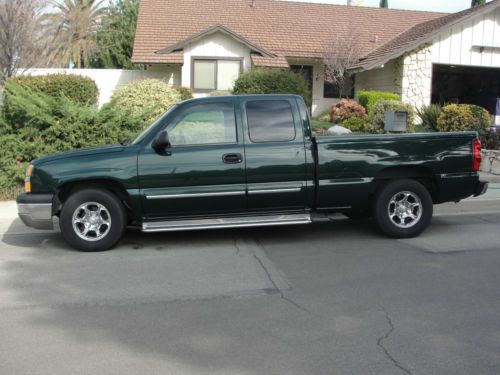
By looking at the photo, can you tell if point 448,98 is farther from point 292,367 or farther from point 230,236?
point 292,367

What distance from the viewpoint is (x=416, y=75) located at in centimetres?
2081

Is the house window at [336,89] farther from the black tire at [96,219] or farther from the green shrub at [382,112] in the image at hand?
the black tire at [96,219]

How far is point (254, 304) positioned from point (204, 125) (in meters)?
2.86

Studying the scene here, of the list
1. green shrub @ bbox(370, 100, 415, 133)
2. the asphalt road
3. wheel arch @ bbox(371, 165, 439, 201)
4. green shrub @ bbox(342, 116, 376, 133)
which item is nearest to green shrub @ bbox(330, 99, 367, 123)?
green shrub @ bbox(342, 116, 376, 133)

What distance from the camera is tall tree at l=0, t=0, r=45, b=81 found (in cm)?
1880

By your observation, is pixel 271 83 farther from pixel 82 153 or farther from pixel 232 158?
pixel 82 153

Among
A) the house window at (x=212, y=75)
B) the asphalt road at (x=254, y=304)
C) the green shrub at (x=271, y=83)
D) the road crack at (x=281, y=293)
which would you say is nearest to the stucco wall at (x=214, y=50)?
the house window at (x=212, y=75)

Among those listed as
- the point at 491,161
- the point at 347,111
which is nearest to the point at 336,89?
the point at 347,111

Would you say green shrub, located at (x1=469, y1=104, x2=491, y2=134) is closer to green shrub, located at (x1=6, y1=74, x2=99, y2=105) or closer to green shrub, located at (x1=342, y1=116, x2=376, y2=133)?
green shrub, located at (x1=342, y1=116, x2=376, y2=133)

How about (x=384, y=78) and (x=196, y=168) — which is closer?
(x=196, y=168)

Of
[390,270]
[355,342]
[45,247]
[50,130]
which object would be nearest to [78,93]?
[50,130]

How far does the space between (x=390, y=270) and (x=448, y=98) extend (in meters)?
21.0

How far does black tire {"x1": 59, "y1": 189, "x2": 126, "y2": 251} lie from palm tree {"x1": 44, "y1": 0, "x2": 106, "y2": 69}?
31.2 meters

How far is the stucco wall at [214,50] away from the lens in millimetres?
20938
